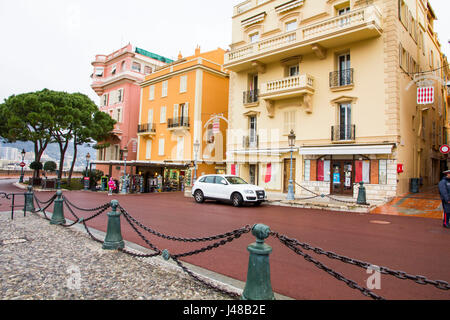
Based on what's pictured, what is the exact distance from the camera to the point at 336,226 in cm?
920

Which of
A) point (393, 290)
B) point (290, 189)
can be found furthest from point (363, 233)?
point (290, 189)

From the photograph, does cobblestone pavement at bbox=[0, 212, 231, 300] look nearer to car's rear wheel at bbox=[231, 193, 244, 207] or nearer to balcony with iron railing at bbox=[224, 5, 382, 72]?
car's rear wheel at bbox=[231, 193, 244, 207]

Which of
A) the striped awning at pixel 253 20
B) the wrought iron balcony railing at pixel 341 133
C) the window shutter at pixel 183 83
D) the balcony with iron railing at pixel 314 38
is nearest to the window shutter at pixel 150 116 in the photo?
the window shutter at pixel 183 83

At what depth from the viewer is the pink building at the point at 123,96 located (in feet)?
113

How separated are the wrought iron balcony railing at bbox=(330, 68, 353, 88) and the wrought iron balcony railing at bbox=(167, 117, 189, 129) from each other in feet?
46.3

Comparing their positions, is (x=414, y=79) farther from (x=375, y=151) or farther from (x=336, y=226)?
(x=336, y=226)

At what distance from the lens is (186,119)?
27.9 meters

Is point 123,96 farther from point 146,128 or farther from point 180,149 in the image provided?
point 180,149

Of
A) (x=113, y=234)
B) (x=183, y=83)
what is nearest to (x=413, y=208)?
(x=113, y=234)

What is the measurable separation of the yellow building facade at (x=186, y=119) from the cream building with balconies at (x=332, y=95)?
195 inches

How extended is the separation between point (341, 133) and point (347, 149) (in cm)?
156

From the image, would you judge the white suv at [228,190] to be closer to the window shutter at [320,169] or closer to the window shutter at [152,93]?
the window shutter at [320,169]

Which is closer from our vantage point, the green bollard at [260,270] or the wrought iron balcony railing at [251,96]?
the green bollard at [260,270]

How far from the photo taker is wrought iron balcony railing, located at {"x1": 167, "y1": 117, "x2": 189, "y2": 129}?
1096 inches
